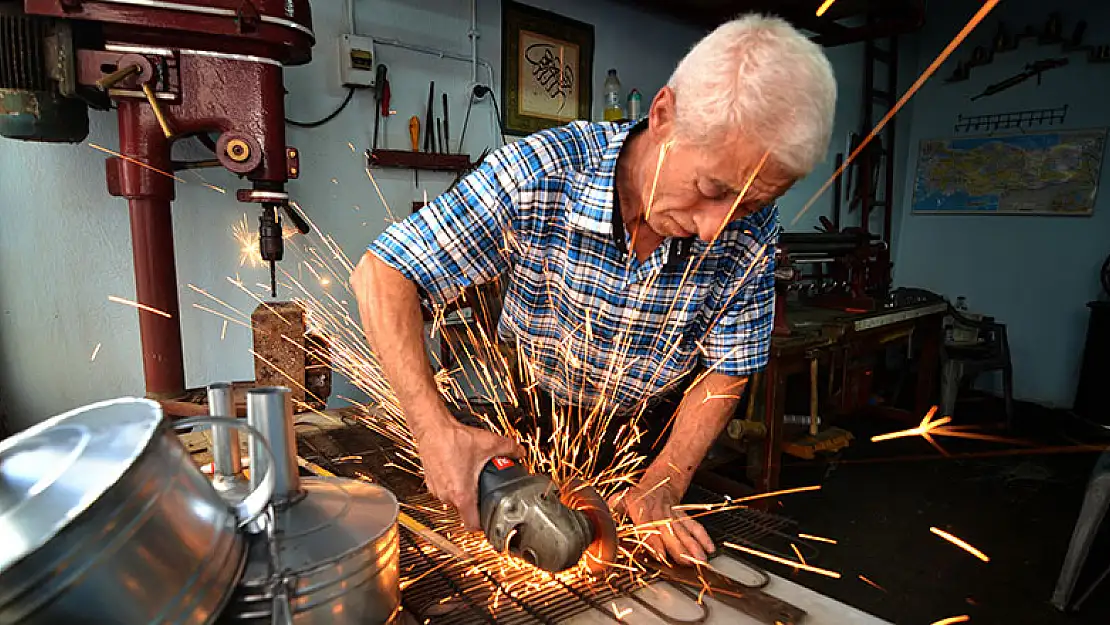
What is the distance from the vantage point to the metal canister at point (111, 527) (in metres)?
0.55

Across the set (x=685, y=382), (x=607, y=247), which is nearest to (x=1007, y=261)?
(x=685, y=382)

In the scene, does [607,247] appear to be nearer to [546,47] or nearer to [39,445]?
[39,445]

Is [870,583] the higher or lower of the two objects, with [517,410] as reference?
lower

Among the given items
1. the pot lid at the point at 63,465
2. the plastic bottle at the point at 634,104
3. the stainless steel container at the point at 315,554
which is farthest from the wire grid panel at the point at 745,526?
the plastic bottle at the point at 634,104

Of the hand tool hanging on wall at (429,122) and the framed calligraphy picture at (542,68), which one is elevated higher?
the framed calligraphy picture at (542,68)

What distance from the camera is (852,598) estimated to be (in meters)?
2.82

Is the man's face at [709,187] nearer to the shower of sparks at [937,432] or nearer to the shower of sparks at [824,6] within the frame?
the shower of sparks at [824,6]

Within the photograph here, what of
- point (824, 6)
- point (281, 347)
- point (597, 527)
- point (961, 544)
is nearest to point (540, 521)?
point (597, 527)

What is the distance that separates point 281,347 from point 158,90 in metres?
0.84

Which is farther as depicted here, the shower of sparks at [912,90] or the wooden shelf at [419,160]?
the shower of sparks at [912,90]

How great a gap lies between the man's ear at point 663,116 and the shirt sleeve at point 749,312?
0.45m

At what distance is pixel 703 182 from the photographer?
4.07 feet

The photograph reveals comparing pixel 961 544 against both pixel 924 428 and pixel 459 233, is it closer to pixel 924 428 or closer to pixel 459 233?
pixel 924 428

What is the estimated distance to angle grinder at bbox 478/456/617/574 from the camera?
3.44 ft
